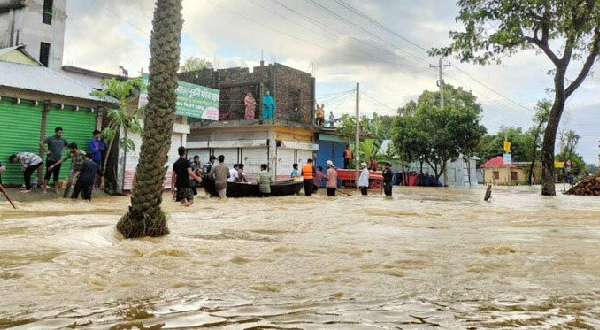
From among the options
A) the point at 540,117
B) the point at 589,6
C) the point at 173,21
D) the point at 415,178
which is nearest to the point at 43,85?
the point at 173,21

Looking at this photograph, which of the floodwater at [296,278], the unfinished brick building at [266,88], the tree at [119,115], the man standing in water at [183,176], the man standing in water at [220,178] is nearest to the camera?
the floodwater at [296,278]

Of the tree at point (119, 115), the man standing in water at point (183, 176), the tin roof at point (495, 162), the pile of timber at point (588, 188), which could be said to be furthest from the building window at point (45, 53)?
the tin roof at point (495, 162)

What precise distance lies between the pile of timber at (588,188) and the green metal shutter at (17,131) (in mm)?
24071

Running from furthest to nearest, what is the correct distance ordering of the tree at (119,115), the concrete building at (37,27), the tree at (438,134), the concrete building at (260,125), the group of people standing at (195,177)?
the tree at (438,134), the concrete building at (37,27), the concrete building at (260,125), the tree at (119,115), the group of people standing at (195,177)

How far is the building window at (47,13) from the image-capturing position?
34.4 m

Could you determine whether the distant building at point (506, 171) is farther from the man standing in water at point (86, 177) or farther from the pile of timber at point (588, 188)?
the man standing in water at point (86, 177)

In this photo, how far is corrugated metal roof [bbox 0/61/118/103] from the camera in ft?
46.6

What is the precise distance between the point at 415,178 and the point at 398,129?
4.62m

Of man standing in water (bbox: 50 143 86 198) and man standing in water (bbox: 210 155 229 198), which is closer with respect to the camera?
man standing in water (bbox: 50 143 86 198)

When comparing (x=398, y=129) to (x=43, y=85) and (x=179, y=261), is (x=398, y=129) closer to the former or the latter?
(x=43, y=85)

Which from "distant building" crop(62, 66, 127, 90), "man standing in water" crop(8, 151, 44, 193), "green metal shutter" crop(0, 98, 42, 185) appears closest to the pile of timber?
"man standing in water" crop(8, 151, 44, 193)

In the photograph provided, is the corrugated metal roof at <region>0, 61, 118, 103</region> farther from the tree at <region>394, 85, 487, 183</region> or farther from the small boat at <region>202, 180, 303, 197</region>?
the tree at <region>394, 85, 487, 183</region>

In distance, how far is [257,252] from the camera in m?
5.43

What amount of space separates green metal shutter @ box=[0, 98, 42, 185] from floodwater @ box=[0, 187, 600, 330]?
25.0 feet
